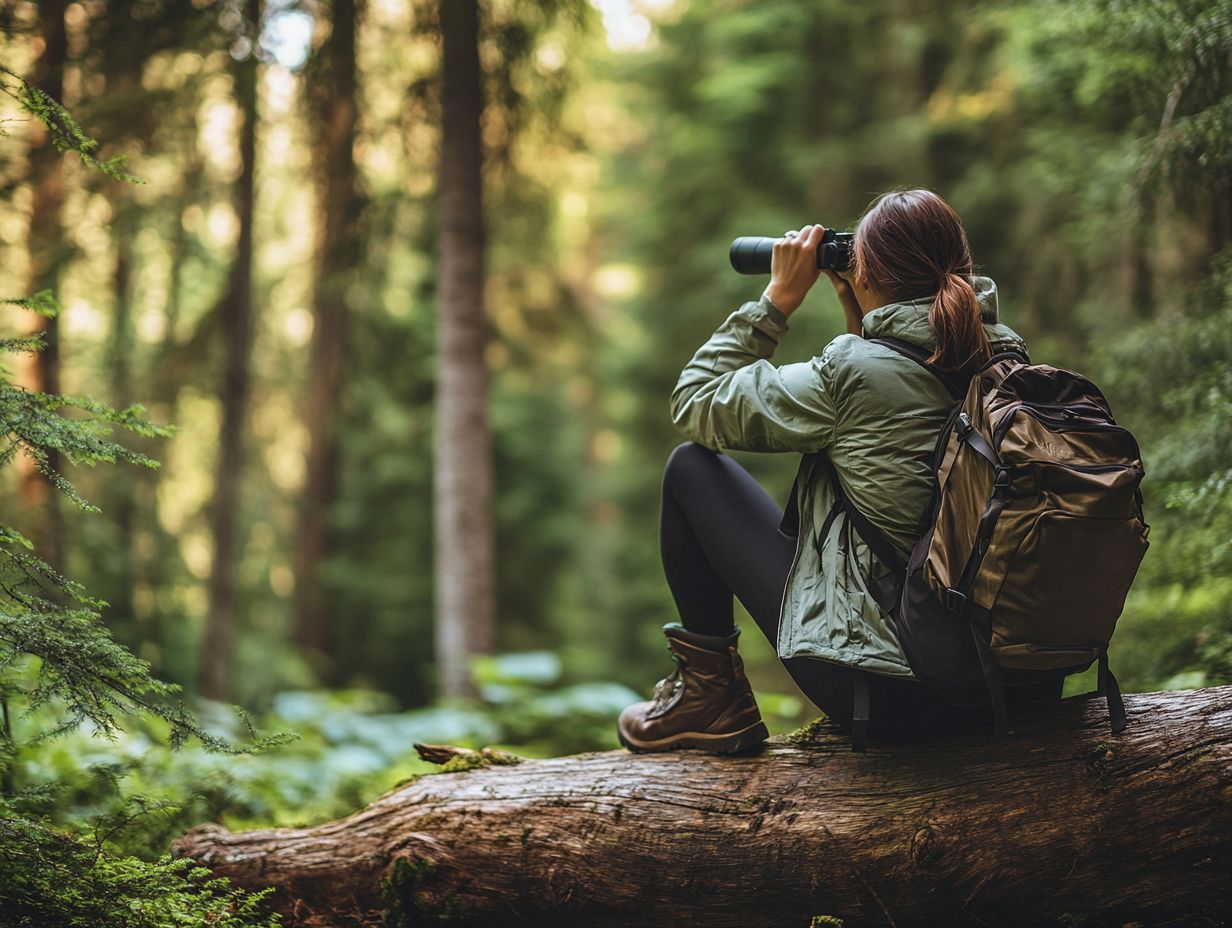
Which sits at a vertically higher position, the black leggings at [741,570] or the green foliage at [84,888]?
the black leggings at [741,570]

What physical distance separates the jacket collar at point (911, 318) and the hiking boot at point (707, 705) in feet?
3.63

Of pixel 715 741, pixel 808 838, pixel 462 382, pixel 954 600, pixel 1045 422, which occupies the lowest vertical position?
pixel 808 838

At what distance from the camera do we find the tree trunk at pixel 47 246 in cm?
566

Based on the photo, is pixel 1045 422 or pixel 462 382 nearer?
pixel 1045 422

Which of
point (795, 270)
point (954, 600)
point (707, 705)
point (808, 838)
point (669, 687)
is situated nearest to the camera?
point (954, 600)

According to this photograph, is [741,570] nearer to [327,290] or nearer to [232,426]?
[232,426]

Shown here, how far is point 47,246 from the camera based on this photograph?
660 cm

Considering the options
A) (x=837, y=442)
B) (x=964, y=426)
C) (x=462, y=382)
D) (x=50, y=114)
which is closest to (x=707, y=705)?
(x=837, y=442)

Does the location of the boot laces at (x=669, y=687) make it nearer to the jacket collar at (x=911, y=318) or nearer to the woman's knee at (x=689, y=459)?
the woman's knee at (x=689, y=459)

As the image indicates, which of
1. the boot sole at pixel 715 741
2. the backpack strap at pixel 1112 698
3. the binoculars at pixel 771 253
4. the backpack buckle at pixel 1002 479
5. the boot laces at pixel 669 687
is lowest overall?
the boot sole at pixel 715 741

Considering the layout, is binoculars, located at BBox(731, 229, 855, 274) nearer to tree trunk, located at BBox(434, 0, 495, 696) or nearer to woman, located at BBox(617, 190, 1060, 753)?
woman, located at BBox(617, 190, 1060, 753)

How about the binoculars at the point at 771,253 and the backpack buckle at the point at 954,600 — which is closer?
the backpack buckle at the point at 954,600

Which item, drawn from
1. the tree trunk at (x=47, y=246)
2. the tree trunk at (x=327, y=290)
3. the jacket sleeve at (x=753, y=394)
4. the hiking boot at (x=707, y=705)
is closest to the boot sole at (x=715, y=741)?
the hiking boot at (x=707, y=705)

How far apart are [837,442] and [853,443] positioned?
5 centimetres
